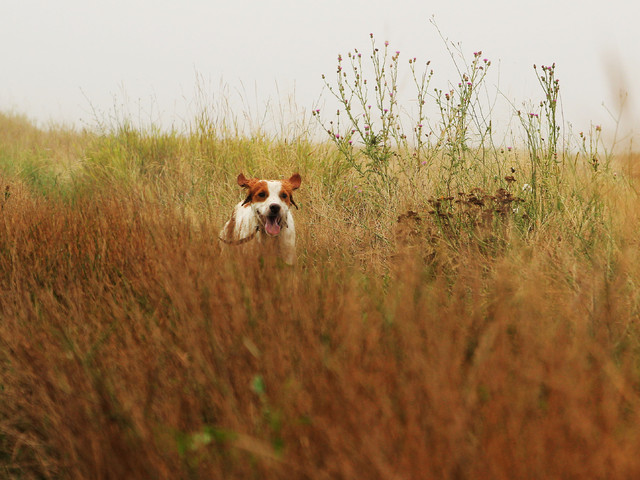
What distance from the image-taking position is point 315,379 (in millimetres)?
1563

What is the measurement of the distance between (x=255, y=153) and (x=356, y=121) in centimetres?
230

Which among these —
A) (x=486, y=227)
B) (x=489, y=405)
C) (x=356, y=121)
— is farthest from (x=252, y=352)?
(x=356, y=121)

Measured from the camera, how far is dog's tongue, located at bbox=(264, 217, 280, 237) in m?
3.72

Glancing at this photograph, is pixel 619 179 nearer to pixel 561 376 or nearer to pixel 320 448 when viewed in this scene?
pixel 561 376

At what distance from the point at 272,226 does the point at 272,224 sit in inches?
0.9

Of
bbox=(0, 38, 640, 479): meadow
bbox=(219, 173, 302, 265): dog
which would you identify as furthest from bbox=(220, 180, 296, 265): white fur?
bbox=(0, 38, 640, 479): meadow

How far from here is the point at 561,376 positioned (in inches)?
55.9

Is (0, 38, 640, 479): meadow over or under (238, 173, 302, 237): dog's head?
under

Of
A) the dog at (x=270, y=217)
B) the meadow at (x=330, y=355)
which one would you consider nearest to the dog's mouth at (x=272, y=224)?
the dog at (x=270, y=217)

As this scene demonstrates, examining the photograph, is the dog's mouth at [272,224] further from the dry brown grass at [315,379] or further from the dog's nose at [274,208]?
the dry brown grass at [315,379]

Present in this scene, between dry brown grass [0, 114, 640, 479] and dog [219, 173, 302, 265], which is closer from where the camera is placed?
dry brown grass [0, 114, 640, 479]

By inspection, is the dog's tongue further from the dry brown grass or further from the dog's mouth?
the dry brown grass

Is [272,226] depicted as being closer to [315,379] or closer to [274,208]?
[274,208]

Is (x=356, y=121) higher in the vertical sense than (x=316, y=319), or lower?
higher
